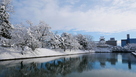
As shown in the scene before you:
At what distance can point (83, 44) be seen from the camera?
53.2m

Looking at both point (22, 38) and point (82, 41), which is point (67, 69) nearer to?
point (22, 38)

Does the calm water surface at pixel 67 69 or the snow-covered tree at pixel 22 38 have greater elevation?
the snow-covered tree at pixel 22 38

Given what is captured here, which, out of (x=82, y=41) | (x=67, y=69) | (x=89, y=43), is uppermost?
(x=82, y=41)

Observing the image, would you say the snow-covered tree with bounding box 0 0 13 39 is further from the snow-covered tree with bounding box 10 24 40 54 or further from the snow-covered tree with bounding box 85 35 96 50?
the snow-covered tree with bounding box 85 35 96 50

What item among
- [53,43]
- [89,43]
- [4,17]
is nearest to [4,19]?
[4,17]

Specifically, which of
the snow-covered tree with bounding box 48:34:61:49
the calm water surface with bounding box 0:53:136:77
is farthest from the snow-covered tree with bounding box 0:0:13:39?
the snow-covered tree with bounding box 48:34:61:49

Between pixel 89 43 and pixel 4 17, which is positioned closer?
pixel 4 17

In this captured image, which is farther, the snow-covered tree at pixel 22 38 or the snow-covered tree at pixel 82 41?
the snow-covered tree at pixel 82 41

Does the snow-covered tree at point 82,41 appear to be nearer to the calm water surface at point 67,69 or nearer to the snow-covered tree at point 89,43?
the snow-covered tree at point 89,43

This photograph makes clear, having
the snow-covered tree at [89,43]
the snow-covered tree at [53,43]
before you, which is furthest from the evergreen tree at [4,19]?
the snow-covered tree at [89,43]

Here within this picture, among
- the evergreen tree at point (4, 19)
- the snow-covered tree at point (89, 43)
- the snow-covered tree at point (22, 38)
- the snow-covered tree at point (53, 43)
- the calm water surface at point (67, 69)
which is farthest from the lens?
the snow-covered tree at point (89, 43)

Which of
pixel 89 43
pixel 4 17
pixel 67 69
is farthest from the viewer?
pixel 89 43

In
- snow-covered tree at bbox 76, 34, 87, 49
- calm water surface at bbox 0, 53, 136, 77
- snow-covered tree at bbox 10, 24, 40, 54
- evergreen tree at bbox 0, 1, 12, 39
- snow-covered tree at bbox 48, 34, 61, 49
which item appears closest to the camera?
calm water surface at bbox 0, 53, 136, 77

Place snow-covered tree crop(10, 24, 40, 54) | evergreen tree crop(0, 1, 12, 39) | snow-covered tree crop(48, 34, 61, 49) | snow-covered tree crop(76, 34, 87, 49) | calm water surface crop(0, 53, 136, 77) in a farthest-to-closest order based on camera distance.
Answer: snow-covered tree crop(76, 34, 87, 49) < snow-covered tree crop(48, 34, 61, 49) < snow-covered tree crop(10, 24, 40, 54) < evergreen tree crop(0, 1, 12, 39) < calm water surface crop(0, 53, 136, 77)
